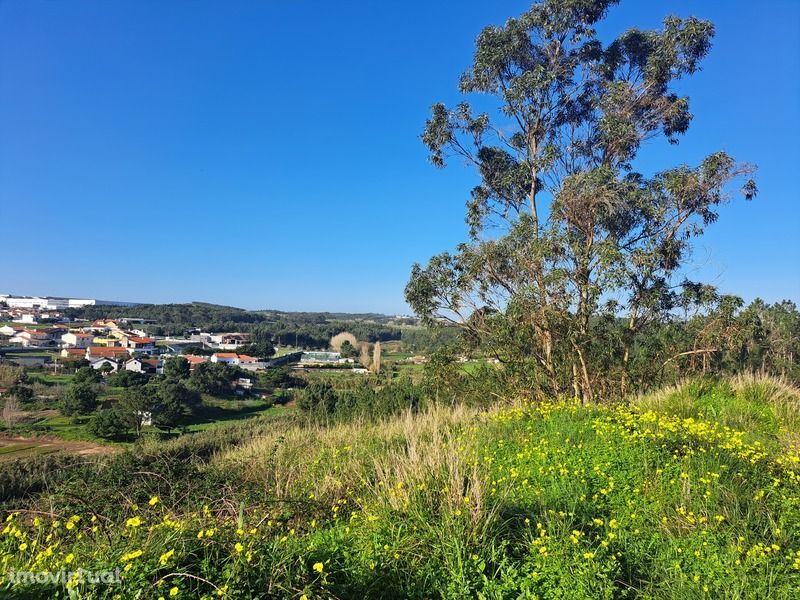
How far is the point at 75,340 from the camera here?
46.5 m

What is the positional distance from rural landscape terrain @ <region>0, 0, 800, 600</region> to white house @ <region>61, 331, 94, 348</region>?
29.3 metres

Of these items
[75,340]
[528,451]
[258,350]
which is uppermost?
[528,451]

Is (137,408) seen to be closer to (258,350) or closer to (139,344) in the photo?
(139,344)

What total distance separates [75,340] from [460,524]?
56843mm

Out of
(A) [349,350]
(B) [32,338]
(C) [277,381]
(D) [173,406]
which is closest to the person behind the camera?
(D) [173,406]

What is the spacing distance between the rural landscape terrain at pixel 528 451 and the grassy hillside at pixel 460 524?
0.02m

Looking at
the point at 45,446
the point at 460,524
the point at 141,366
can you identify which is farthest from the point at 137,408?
the point at 460,524

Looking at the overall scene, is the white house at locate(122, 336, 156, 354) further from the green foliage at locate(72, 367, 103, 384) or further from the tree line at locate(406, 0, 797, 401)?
the tree line at locate(406, 0, 797, 401)

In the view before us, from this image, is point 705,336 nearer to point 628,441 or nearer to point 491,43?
point 628,441

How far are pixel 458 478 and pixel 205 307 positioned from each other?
7734cm

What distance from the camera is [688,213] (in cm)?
880

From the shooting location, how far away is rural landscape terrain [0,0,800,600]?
2150mm

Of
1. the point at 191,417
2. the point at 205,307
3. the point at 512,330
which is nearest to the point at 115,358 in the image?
the point at 191,417

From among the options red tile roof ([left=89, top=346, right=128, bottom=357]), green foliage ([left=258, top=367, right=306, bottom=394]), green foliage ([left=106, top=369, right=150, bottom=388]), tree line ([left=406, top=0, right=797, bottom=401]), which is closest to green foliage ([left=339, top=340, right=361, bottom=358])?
green foliage ([left=258, top=367, right=306, bottom=394])
